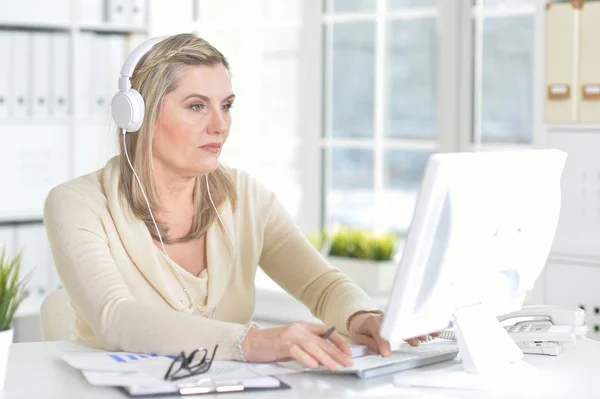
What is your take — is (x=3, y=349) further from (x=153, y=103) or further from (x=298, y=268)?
(x=298, y=268)

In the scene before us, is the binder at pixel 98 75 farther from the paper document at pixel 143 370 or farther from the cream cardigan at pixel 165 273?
the paper document at pixel 143 370

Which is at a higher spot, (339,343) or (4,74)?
(4,74)

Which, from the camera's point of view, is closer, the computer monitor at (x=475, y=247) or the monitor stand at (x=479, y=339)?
the computer monitor at (x=475, y=247)

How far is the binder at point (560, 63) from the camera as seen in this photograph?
9.73ft

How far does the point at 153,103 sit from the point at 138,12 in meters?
2.17

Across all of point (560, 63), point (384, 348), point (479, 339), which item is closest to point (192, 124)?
point (384, 348)

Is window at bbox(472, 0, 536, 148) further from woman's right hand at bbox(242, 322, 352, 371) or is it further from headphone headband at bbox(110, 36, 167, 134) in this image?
woman's right hand at bbox(242, 322, 352, 371)

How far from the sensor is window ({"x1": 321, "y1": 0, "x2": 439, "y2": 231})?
388 centimetres

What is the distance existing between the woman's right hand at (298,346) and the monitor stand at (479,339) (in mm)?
192

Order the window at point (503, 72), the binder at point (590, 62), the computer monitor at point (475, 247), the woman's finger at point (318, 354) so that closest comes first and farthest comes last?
the computer monitor at point (475, 247) < the woman's finger at point (318, 354) < the binder at point (590, 62) < the window at point (503, 72)

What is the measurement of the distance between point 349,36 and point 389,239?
0.89 metres

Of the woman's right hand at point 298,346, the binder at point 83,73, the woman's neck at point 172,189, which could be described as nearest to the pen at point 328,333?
the woman's right hand at point 298,346

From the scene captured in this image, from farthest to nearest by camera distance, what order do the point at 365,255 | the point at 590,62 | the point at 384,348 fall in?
the point at 365,255 → the point at 590,62 → the point at 384,348

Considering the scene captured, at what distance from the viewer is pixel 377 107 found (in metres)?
4.02
